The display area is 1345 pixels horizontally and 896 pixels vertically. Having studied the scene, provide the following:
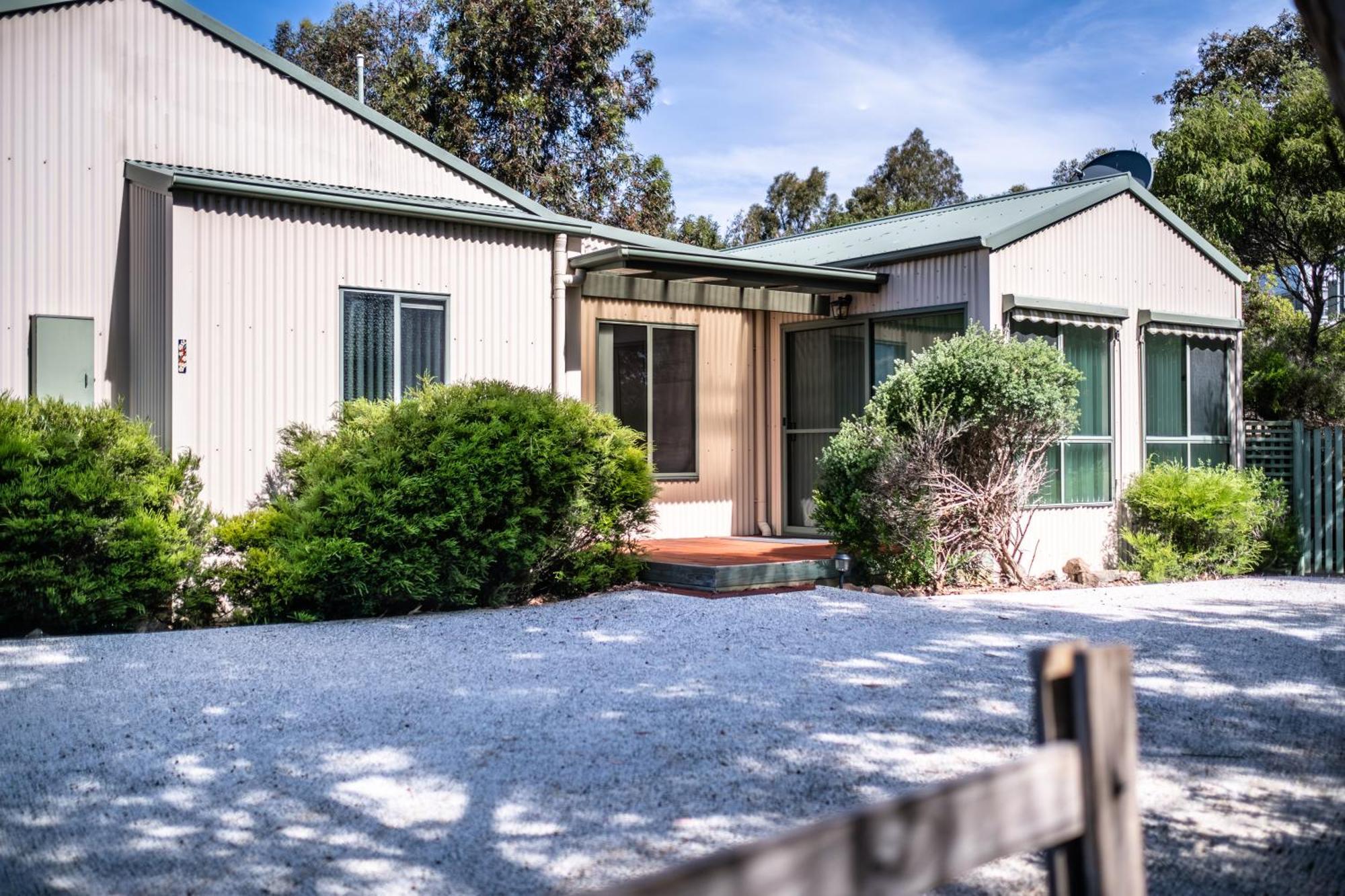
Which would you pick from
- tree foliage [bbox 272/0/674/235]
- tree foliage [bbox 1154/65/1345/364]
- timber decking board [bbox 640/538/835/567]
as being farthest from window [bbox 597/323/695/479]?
tree foliage [bbox 1154/65/1345/364]

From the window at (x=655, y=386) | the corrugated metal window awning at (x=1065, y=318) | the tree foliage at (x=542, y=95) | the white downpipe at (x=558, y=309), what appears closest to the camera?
the white downpipe at (x=558, y=309)

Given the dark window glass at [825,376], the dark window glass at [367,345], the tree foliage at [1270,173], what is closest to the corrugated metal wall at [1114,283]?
the dark window glass at [825,376]

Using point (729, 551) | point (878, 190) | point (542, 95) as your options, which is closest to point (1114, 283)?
point (729, 551)

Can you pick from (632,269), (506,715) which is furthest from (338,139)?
(506,715)

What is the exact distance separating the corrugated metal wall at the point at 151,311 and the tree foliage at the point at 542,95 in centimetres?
1287

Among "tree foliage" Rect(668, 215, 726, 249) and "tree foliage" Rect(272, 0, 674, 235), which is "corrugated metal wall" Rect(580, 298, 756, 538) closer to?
"tree foliage" Rect(272, 0, 674, 235)

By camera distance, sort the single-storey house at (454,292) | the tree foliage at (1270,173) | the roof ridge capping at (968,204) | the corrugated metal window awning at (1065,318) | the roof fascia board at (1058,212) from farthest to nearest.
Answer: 1. the tree foliage at (1270,173)
2. the roof ridge capping at (968,204)
3. the corrugated metal window awning at (1065,318)
4. the roof fascia board at (1058,212)
5. the single-storey house at (454,292)

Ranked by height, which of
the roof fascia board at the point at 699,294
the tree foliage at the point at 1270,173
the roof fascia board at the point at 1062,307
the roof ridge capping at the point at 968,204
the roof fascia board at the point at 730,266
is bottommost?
the roof fascia board at the point at 1062,307

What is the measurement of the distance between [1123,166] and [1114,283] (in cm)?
276

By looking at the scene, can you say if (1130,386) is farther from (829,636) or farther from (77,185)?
(77,185)

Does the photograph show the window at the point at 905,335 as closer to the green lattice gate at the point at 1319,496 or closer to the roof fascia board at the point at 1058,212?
the roof fascia board at the point at 1058,212

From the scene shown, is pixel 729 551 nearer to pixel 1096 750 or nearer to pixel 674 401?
pixel 674 401

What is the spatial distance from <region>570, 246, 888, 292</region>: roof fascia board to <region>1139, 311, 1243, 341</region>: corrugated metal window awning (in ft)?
9.73

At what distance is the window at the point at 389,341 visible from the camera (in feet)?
30.6
